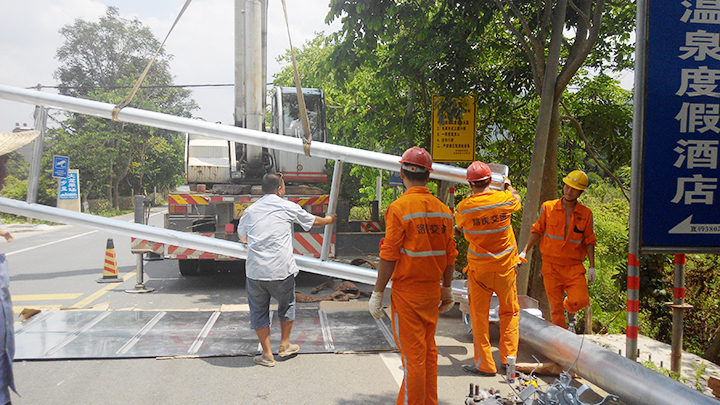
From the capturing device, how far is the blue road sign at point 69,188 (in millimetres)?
19656

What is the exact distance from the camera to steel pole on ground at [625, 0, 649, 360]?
3791mm

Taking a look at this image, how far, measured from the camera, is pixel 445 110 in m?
7.71

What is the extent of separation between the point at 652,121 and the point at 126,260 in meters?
11.9

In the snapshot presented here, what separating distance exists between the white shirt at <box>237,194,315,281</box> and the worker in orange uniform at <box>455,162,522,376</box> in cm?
152

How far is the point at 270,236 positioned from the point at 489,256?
78.7 inches

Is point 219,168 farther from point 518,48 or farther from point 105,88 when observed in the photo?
point 105,88

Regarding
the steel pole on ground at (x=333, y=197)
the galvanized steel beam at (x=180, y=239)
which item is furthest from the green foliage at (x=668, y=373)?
the steel pole on ground at (x=333, y=197)

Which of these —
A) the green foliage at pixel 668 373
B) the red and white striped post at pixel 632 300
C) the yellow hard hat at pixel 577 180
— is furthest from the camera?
the yellow hard hat at pixel 577 180

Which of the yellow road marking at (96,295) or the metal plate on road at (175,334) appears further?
the yellow road marking at (96,295)

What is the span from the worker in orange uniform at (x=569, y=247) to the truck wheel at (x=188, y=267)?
21.2 feet

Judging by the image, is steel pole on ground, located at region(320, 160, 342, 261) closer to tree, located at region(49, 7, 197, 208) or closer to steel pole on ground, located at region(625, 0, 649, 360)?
steel pole on ground, located at region(625, 0, 649, 360)

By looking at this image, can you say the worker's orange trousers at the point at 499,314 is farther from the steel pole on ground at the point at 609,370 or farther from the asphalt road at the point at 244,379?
the steel pole on ground at the point at 609,370

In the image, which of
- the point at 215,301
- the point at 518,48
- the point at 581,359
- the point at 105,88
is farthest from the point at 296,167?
the point at 105,88

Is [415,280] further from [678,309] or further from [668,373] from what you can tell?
[668,373]
